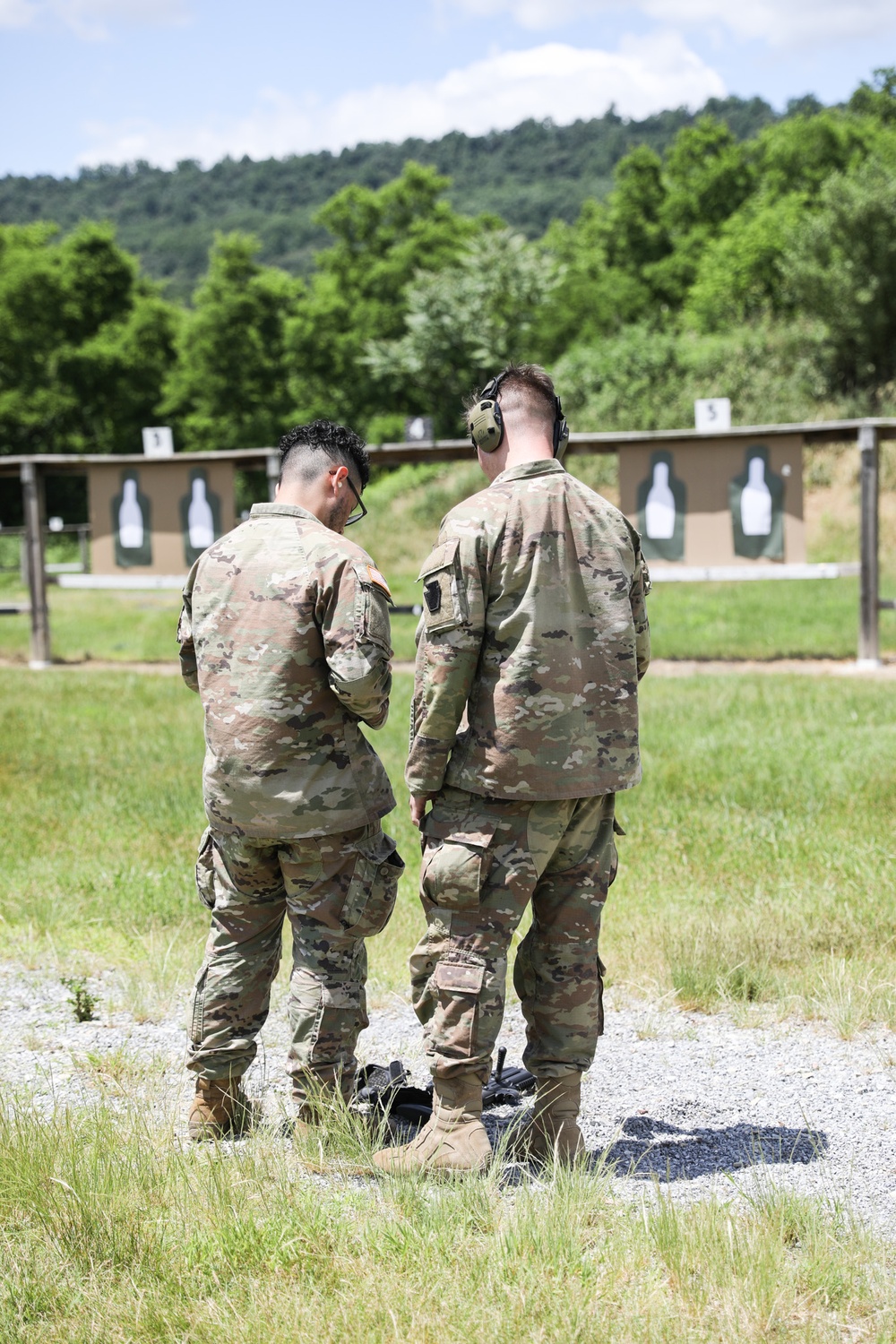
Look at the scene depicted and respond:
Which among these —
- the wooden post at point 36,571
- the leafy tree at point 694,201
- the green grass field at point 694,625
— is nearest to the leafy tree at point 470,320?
the leafy tree at point 694,201

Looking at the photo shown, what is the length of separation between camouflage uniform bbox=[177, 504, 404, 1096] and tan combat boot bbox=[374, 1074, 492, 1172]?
362 mm

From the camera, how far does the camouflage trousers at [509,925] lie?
3318 millimetres

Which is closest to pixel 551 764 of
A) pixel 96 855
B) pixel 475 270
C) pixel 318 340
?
pixel 96 855

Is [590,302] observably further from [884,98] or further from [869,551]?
[869,551]

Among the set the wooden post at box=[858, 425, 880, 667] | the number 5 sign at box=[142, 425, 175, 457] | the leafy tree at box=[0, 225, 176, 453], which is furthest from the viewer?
the leafy tree at box=[0, 225, 176, 453]

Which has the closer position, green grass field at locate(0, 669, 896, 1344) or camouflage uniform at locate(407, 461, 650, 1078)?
green grass field at locate(0, 669, 896, 1344)

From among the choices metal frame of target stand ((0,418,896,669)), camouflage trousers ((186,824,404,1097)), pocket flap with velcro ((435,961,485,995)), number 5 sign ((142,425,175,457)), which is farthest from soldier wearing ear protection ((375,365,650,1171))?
number 5 sign ((142,425,175,457))

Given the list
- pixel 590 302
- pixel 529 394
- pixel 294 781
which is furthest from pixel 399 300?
pixel 294 781

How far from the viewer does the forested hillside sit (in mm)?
124875

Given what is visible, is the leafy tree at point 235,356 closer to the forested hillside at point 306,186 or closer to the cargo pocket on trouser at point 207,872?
the cargo pocket on trouser at point 207,872

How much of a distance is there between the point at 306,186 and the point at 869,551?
170423mm

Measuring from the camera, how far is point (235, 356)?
5125 centimetres

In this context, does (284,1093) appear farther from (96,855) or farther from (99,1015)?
(96,855)

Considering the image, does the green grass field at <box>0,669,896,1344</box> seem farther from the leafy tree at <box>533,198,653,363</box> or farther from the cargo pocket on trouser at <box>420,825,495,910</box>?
the leafy tree at <box>533,198,653,363</box>
